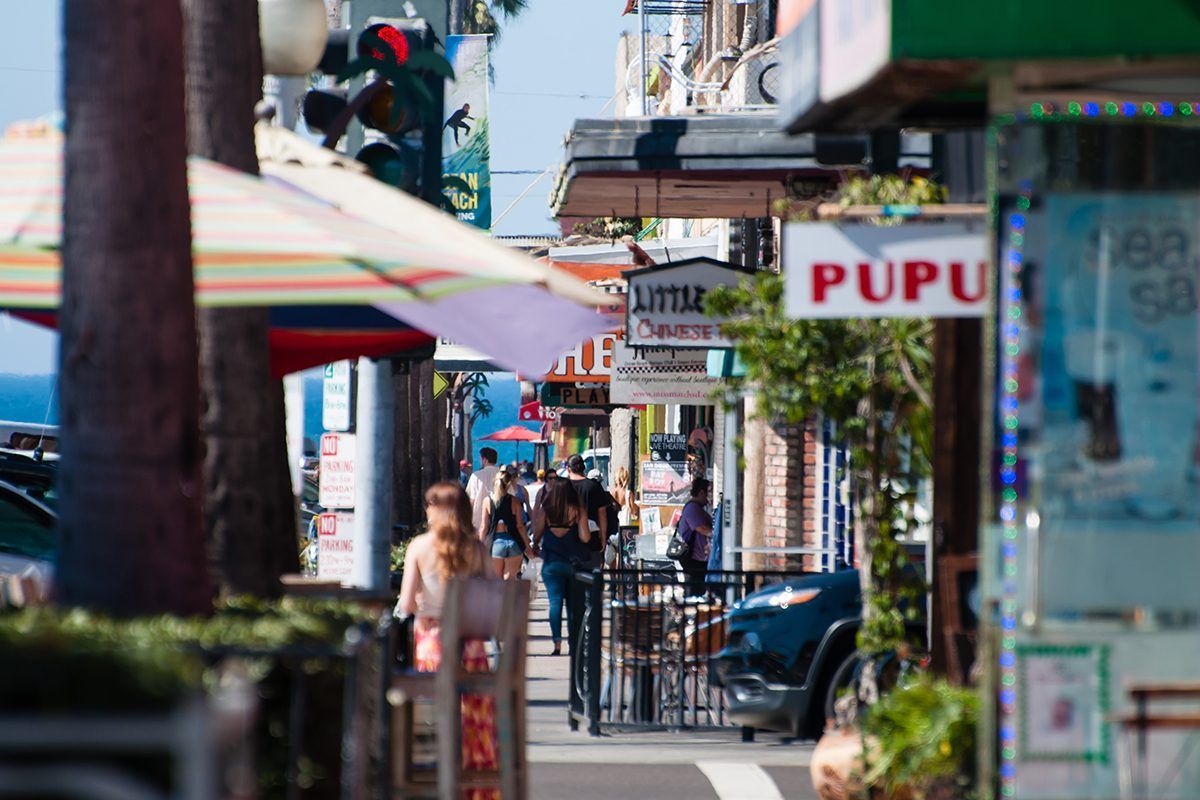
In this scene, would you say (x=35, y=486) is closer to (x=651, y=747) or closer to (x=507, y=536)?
(x=507, y=536)

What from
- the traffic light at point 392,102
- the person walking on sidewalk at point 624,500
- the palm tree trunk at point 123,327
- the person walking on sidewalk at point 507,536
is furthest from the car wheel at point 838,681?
the person walking on sidewalk at point 624,500

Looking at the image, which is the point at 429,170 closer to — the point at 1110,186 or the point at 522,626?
the point at 522,626

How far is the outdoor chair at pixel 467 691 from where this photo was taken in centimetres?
667

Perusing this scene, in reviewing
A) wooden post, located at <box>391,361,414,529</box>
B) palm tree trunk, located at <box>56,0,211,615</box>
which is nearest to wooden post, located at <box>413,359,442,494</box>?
wooden post, located at <box>391,361,414,529</box>

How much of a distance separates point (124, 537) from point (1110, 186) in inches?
127

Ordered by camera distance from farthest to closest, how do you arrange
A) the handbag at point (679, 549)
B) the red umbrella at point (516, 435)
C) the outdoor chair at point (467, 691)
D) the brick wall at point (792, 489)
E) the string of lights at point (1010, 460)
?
the red umbrella at point (516, 435) < the handbag at point (679, 549) < the brick wall at point (792, 489) < the outdoor chair at point (467, 691) < the string of lights at point (1010, 460)

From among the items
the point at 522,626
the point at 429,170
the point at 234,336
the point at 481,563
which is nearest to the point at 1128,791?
the point at 522,626

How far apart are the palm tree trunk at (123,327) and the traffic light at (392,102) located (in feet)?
16.5

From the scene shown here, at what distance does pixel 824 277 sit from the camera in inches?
264

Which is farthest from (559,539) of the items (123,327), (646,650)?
(123,327)

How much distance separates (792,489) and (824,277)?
1130cm

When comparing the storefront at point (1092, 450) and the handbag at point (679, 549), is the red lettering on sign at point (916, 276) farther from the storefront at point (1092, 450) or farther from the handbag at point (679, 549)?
the handbag at point (679, 549)

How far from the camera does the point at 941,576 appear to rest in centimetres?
760

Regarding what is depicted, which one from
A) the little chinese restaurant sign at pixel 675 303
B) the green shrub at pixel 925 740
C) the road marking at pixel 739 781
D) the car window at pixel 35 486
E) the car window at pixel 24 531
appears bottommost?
the road marking at pixel 739 781
